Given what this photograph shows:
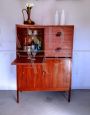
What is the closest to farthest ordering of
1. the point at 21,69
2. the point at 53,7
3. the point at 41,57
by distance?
the point at 21,69 → the point at 41,57 → the point at 53,7

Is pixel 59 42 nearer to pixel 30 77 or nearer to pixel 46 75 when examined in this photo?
pixel 46 75

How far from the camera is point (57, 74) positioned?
2.86m

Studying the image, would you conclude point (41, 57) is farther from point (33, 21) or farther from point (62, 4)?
point (62, 4)

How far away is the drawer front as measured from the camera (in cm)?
281

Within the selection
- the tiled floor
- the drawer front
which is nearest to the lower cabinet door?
the drawer front

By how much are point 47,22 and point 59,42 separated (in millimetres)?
595

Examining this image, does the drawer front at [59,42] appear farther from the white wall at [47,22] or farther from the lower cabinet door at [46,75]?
the white wall at [47,22]

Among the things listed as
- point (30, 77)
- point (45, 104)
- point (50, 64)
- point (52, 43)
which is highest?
point (52, 43)

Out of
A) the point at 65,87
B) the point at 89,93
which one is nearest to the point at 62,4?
the point at 65,87

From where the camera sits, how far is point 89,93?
335 cm

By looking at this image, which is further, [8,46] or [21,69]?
[8,46]

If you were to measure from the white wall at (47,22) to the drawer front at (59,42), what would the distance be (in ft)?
1.64

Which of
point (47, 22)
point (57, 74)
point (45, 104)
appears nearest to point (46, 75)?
→ point (57, 74)

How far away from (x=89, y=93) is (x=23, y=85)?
4.15 ft
